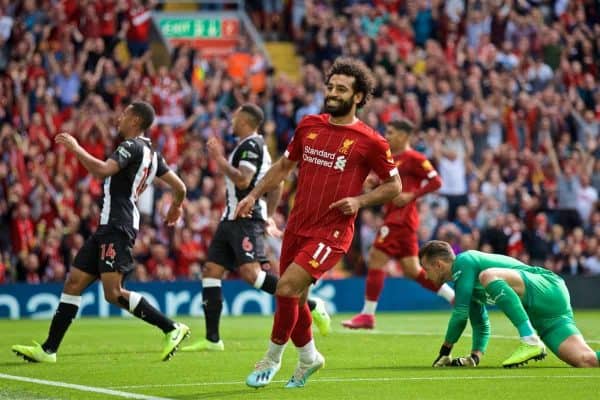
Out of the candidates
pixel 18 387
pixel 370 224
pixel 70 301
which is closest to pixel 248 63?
pixel 370 224

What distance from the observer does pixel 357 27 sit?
29.6 metres

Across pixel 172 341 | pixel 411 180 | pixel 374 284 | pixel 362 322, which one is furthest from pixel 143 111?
pixel 374 284

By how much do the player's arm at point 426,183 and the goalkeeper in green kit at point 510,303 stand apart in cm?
498

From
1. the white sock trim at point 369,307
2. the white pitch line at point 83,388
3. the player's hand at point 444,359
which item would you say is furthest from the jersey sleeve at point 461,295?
the white sock trim at point 369,307

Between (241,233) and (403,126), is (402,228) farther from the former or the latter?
(241,233)

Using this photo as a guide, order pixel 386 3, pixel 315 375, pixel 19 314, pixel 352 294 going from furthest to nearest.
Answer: pixel 386 3 → pixel 352 294 → pixel 19 314 → pixel 315 375

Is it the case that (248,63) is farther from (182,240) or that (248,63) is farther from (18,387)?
(18,387)

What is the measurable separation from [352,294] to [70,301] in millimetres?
11672

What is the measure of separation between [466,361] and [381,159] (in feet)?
8.11

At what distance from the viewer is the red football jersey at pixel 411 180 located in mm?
17125

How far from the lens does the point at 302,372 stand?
1037cm

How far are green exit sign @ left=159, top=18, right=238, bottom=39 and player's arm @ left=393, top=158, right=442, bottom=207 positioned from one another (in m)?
14.4

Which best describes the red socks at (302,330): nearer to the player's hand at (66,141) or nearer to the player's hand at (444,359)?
the player's hand at (444,359)

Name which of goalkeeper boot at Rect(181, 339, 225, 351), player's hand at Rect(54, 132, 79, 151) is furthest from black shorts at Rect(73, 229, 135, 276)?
goalkeeper boot at Rect(181, 339, 225, 351)
